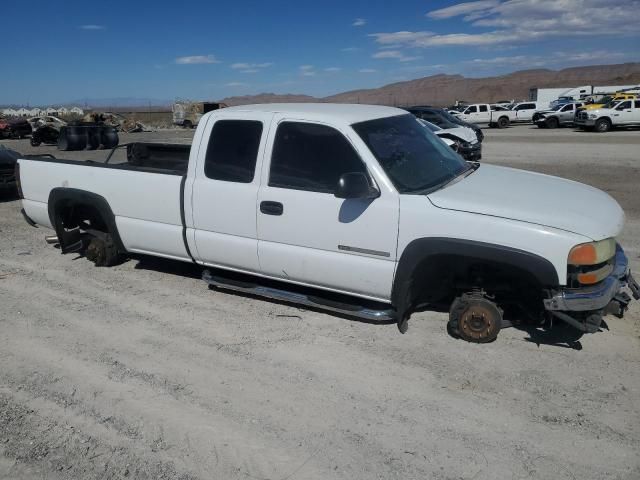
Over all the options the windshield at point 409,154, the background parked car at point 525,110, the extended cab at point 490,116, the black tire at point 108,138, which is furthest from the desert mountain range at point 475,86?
the windshield at point 409,154

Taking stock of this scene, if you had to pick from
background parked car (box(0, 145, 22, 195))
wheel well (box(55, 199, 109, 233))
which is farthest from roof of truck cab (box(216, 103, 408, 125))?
background parked car (box(0, 145, 22, 195))

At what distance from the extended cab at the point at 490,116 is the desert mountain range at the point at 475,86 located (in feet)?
295

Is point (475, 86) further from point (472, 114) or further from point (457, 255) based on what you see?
point (457, 255)

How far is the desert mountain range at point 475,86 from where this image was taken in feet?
443

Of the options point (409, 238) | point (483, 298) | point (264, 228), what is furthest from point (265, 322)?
point (483, 298)

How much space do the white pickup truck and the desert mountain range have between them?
421ft

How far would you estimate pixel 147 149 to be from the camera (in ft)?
22.8

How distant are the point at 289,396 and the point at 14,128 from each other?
36.3m

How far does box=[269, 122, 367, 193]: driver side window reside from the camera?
4.52 meters

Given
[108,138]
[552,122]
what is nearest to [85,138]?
[108,138]

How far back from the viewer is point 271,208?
15.6 feet

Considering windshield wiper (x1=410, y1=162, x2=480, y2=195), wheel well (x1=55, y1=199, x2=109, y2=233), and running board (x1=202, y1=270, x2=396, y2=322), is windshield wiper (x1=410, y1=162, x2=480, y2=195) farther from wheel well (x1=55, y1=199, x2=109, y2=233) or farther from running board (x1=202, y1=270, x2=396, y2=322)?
wheel well (x1=55, y1=199, x2=109, y2=233)

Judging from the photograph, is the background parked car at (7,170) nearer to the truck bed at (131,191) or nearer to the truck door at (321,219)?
the truck bed at (131,191)

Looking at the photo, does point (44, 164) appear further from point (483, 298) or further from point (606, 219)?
point (606, 219)
